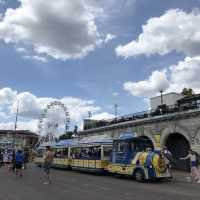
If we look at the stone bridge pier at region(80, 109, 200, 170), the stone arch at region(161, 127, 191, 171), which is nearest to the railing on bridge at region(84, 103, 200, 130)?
the stone bridge pier at region(80, 109, 200, 170)

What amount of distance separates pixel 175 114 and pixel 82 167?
913 cm

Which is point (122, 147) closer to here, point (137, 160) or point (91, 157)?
point (137, 160)

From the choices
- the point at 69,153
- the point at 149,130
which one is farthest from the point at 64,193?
the point at 149,130

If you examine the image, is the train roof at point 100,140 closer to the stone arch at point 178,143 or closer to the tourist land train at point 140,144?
the tourist land train at point 140,144

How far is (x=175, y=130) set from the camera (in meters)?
29.5

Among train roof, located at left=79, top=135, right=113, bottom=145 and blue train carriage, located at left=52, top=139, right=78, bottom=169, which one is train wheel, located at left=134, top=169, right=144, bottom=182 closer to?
train roof, located at left=79, top=135, right=113, bottom=145

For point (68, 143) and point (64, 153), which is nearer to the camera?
point (68, 143)

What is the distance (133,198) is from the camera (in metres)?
12.8

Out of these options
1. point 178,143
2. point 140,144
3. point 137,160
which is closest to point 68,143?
point 178,143

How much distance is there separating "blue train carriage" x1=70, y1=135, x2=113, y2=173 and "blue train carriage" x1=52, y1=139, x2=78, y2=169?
833 mm

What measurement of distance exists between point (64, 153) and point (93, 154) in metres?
5.95

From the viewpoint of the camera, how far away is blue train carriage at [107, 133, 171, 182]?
19156 millimetres

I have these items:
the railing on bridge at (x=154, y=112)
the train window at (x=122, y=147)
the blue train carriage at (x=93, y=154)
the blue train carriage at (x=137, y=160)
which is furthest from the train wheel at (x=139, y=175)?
the railing on bridge at (x=154, y=112)

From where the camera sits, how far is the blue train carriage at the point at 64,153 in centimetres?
2979
